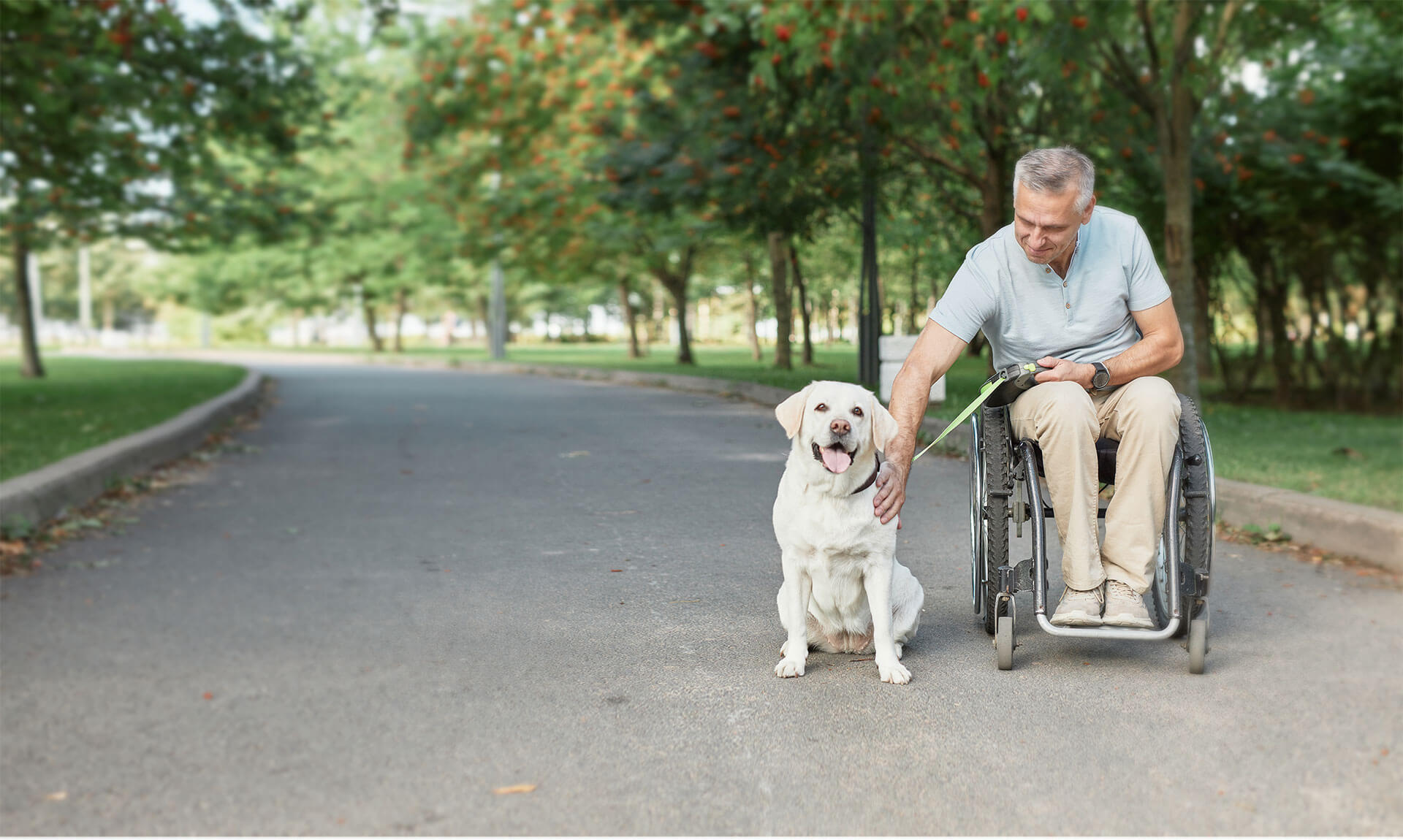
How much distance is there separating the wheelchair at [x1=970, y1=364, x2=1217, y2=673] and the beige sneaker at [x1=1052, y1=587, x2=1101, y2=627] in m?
0.04

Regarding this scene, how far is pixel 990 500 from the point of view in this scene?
4.34 m

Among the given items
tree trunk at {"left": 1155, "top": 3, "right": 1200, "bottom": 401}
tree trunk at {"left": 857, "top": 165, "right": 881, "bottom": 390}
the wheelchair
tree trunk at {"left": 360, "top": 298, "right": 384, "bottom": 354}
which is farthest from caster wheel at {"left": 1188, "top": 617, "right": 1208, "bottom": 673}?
tree trunk at {"left": 360, "top": 298, "right": 384, "bottom": 354}

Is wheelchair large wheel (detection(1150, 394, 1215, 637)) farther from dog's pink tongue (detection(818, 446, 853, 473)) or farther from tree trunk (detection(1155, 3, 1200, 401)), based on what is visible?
Result: tree trunk (detection(1155, 3, 1200, 401))

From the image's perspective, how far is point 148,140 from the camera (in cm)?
1556

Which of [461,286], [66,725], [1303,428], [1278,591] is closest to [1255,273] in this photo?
[1303,428]

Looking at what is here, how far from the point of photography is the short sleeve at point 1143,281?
4492 mm

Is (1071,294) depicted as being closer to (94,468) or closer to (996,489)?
(996,489)

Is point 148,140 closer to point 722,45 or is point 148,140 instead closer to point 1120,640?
point 722,45

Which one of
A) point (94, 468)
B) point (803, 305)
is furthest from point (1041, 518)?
point (803, 305)

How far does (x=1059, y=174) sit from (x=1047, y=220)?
0.53 feet

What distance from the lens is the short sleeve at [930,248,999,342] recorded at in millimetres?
4473

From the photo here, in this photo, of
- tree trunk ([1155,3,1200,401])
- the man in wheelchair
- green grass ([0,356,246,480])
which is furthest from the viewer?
tree trunk ([1155,3,1200,401])

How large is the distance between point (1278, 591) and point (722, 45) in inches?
456

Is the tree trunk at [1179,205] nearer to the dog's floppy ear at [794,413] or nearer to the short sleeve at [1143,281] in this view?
the short sleeve at [1143,281]
